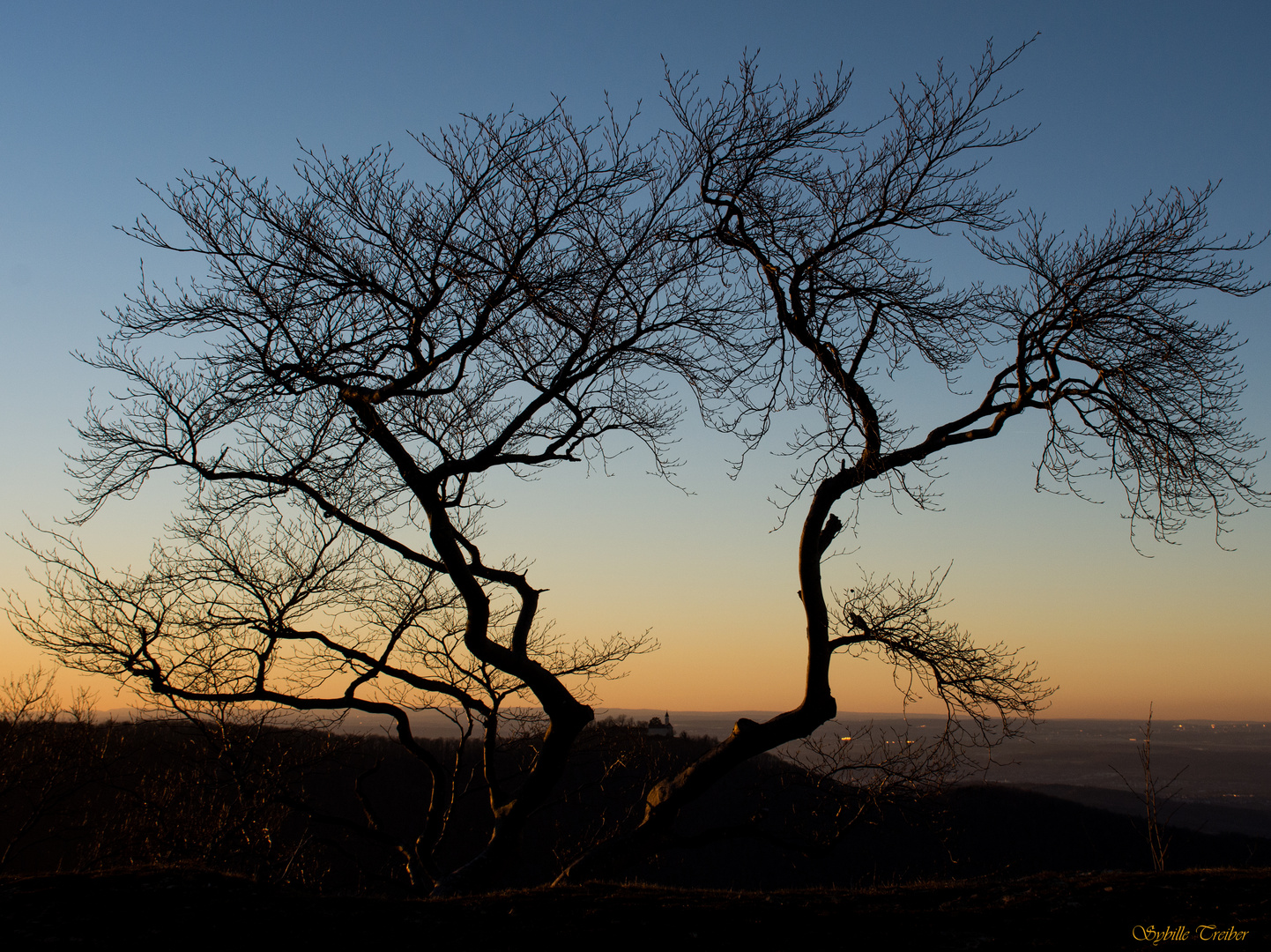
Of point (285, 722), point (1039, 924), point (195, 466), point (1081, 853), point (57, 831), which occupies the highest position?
point (195, 466)

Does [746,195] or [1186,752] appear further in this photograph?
[1186,752]

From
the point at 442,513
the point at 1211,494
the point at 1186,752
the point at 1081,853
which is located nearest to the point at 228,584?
the point at 442,513

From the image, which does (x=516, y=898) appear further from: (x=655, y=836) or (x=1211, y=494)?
(x=1211, y=494)

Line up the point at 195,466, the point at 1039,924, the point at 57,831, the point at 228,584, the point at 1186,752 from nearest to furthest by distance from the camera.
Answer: the point at 1039,924, the point at 195,466, the point at 228,584, the point at 57,831, the point at 1186,752

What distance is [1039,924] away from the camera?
461cm

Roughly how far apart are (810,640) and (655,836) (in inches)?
101

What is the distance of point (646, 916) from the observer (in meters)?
4.84

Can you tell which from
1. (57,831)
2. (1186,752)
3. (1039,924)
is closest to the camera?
(1039,924)

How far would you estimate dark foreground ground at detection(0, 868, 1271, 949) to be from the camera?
4285 mm

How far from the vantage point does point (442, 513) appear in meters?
7.14

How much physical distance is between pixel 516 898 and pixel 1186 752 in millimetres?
195721

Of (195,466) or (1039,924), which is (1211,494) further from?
(195,466)

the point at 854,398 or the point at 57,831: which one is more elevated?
the point at 854,398

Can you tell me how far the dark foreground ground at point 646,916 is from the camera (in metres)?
4.29
